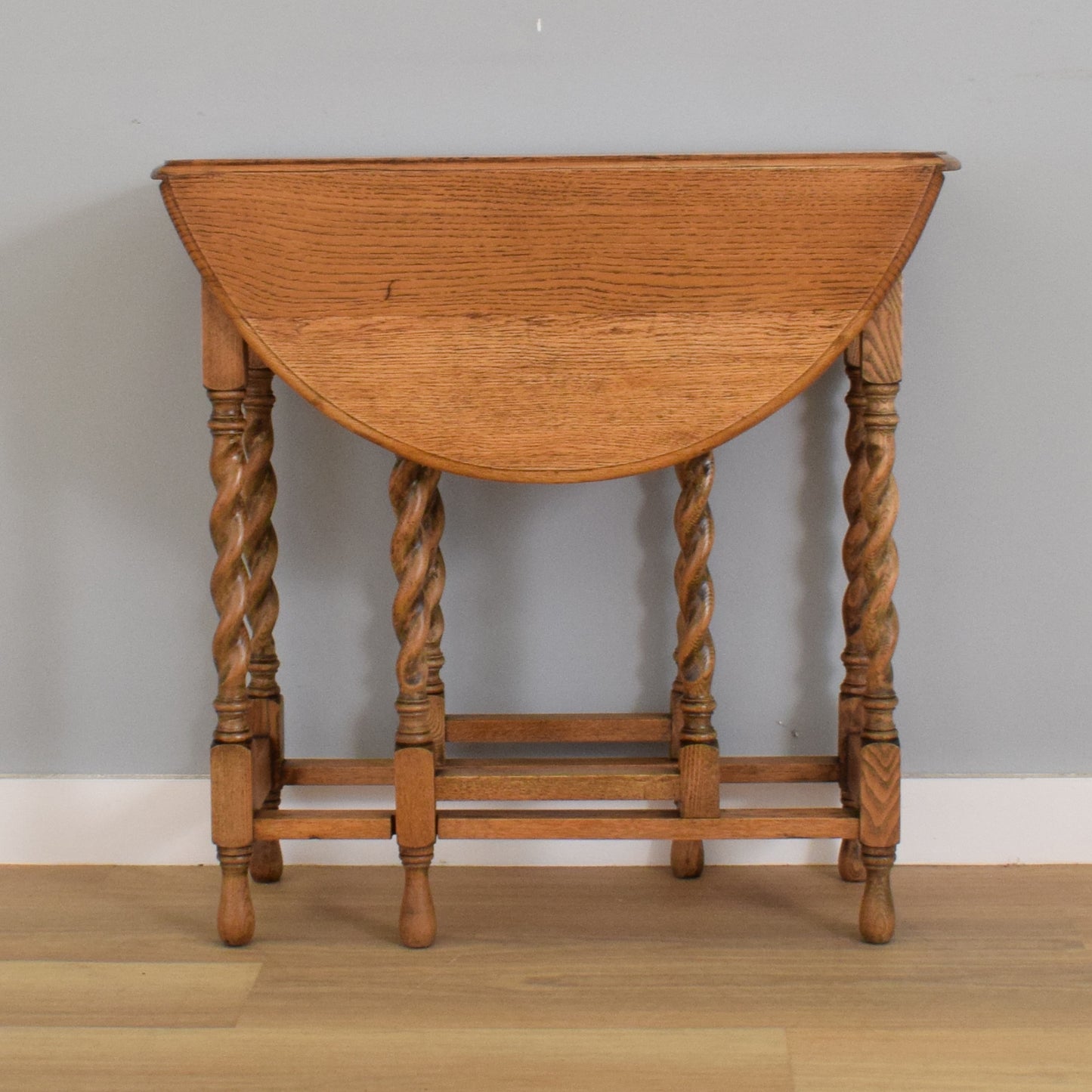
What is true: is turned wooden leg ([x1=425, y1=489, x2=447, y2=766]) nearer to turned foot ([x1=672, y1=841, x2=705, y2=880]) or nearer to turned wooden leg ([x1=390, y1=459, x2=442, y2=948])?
turned wooden leg ([x1=390, y1=459, x2=442, y2=948])

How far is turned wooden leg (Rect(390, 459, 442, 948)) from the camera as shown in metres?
1.47

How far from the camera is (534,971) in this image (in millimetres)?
1410

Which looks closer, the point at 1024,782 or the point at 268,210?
the point at 268,210

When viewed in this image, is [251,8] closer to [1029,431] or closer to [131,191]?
[131,191]

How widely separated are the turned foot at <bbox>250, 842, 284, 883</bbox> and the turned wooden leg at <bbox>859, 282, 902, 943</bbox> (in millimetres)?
795

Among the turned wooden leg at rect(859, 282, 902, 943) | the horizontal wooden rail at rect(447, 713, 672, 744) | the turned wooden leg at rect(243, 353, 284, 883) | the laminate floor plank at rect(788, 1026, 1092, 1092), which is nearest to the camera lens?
the laminate floor plank at rect(788, 1026, 1092, 1092)

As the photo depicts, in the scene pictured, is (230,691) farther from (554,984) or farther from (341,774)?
(554,984)

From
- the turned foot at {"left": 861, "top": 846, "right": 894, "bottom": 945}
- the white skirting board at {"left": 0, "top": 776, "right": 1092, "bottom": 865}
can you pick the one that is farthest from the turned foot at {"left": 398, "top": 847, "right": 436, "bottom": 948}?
the turned foot at {"left": 861, "top": 846, "right": 894, "bottom": 945}

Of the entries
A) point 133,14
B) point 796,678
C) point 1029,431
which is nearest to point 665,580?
point 796,678

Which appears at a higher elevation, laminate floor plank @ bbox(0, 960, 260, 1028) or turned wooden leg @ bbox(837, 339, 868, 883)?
turned wooden leg @ bbox(837, 339, 868, 883)

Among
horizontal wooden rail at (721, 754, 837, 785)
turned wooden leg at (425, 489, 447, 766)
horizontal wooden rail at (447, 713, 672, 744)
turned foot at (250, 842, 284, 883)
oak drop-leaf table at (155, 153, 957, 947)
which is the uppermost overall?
oak drop-leaf table at (155, 153, 957, 947)

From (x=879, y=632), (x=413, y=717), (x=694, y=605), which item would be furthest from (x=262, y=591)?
(x=879, y=632)

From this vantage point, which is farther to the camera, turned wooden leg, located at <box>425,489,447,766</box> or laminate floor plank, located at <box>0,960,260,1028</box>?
turned wooden leg, located at <box>425,489,447,766</box>

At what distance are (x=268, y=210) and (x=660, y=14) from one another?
0.65 metres
